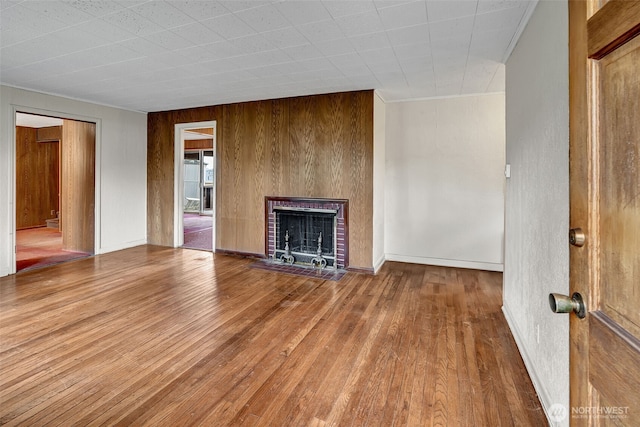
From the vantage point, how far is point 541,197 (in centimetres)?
200

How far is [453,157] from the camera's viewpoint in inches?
186

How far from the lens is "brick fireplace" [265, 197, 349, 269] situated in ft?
15.1

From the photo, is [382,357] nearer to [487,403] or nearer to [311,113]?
[487,403]

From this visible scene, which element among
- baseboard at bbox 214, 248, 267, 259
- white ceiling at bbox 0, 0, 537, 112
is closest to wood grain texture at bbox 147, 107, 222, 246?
baseboard at bbox 214, 248, 267, 259

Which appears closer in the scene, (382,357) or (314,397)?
(314,397)

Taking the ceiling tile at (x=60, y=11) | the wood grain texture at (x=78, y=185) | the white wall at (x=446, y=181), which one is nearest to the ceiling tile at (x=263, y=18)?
the ceiling tile at (x=60, y=11)

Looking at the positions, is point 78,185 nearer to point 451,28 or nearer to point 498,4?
point 451,28

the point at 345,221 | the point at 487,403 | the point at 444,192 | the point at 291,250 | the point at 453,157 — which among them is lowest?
the point at 487,403

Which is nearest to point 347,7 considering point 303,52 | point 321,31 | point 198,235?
point 321,31

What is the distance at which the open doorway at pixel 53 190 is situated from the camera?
17.7 feet

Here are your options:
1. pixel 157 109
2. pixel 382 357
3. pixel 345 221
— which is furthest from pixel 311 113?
pixel 382 357

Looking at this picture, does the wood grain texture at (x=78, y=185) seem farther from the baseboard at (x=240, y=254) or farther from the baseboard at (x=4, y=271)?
the baseboard at (x=240, y=254)

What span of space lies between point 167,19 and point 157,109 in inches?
147

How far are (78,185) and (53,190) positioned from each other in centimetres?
389
